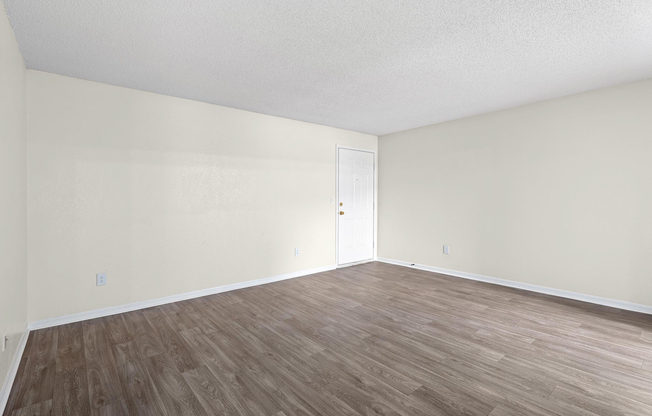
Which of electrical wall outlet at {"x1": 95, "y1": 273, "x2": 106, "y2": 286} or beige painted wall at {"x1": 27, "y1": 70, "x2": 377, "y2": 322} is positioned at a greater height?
beige painted wall at {"x1": 27, "y1": 70, "x2": 377, "y2": 322}

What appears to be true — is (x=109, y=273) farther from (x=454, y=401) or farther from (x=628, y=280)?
(x=628, y=280)

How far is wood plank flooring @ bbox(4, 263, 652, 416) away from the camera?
1.87 m

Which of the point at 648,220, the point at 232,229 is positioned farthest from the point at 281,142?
the point at 648,220

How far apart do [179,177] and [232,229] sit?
3.19 feet

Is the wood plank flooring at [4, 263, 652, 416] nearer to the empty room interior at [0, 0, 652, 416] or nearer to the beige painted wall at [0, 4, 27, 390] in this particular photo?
the empty room interior at [0, 0, 652, 416]

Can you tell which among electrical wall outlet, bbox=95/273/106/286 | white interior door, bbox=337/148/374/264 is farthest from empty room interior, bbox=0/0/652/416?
white interior door, bbox=337/148/374/264

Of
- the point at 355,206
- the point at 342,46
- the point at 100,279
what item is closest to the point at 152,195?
the point at 100,279

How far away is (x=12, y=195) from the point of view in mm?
2236

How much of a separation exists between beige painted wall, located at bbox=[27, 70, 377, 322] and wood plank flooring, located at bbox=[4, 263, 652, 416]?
0.47 metres

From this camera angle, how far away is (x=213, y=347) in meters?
2.60

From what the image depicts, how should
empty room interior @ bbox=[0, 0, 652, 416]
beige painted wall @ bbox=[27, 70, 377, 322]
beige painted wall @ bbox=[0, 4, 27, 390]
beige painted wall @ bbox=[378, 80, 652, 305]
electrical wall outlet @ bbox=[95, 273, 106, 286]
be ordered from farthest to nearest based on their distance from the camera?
beige painted wall @ bbox=[378, 80, 652, 305] → electrical wall outlet @ bbox=[95, 273, 106, 286] → beige painted wall @ bbox=[27, 70, 377, 322] → empty room interior @ bbox=[0, 0, 652, 416] → beige painted wall @ bbox=[0, 4, 27, 390]

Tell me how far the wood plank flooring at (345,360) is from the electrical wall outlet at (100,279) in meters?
0.38

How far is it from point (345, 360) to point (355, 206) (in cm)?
370

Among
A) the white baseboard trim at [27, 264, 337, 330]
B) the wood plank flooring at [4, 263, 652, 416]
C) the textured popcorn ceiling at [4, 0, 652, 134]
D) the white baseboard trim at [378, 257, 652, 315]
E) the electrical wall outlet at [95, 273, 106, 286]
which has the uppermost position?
the textured popcorn ceiling at [4, 0, 652, 134]
